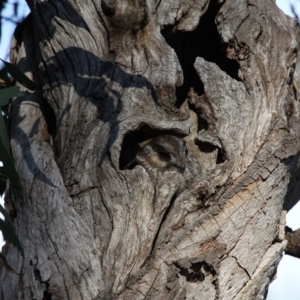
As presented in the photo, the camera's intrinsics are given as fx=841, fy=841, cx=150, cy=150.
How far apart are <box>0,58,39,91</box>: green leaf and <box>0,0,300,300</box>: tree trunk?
5 cm

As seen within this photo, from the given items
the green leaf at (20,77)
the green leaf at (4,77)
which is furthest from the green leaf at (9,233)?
the green leaf at (4,77)

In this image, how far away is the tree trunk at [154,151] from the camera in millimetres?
2000

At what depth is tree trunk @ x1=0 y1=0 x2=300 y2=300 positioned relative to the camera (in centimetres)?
200

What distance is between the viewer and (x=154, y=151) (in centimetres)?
213

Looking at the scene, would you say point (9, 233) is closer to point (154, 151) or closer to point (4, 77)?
point (154, 151)

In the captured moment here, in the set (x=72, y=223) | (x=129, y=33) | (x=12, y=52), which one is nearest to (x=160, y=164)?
(x=72, y=223)

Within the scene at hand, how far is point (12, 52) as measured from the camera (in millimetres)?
2723

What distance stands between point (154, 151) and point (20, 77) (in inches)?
19.1

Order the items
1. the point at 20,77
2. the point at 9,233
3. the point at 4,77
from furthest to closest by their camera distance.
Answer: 1. the point at 4,77
2. the point at 20,77
3. the point at 9,233

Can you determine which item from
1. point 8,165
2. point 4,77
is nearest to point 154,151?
point 8,165

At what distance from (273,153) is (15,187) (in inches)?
26.9

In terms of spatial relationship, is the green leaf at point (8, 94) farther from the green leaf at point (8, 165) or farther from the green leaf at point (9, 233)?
the green leaf at point (9, 233)

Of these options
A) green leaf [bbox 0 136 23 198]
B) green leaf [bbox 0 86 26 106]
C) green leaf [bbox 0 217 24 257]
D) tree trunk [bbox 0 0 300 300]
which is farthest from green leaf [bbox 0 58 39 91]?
green leaf [bbox 0 217 24 257]

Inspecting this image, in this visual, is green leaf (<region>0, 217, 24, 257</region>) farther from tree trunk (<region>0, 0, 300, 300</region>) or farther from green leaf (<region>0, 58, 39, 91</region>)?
green leaf (<region>0, 58, 39, 91</region>)
